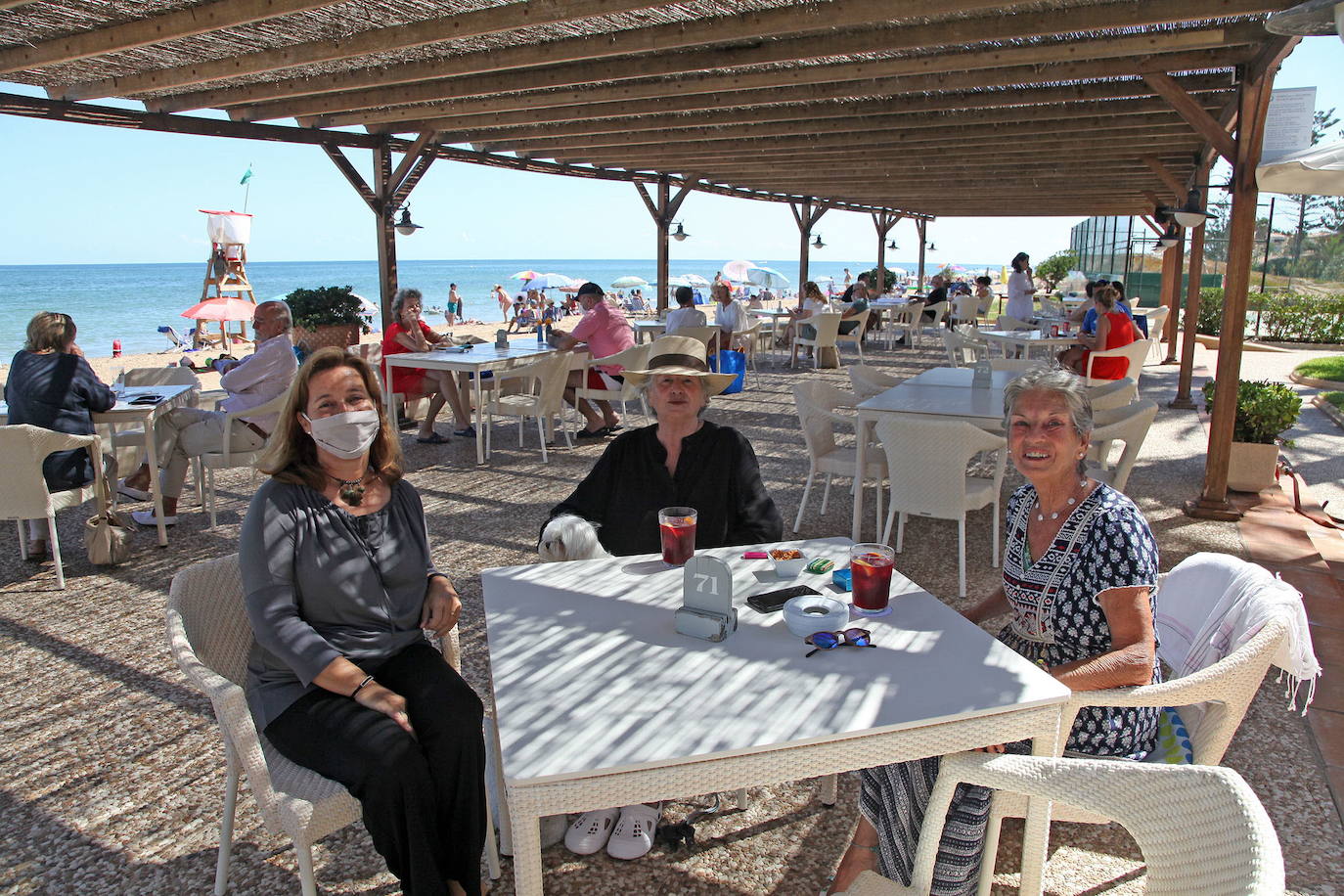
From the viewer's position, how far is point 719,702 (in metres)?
1.42

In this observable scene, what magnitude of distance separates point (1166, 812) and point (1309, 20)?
3128mm

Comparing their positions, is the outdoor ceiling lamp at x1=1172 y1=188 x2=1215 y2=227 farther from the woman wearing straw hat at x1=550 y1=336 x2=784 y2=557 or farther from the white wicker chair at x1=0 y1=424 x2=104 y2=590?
the white wicker chair at x1=0 y1=424 x2=104 y2=590

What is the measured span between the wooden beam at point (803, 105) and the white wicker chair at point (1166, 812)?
19.7 ft

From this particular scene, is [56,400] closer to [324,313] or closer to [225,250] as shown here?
[324,313]

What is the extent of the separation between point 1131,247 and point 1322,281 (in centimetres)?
633

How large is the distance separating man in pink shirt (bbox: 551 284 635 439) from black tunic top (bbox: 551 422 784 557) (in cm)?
469

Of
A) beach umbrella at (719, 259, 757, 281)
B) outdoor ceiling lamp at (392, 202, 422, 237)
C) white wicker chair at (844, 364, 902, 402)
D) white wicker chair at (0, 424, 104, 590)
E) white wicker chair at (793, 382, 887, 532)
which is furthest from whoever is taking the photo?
beach umbrella at (719, 259, 757, 281)

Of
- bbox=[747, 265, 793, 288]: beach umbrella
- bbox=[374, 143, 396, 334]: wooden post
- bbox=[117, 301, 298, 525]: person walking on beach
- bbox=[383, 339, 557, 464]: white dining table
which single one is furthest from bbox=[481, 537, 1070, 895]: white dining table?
bbox=[747, 265, 793, 288]: beach umbrella

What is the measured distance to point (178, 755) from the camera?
2.54 meters

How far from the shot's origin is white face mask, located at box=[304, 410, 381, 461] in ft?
6.67

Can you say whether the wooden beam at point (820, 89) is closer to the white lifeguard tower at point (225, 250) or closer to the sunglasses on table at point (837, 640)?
the sunglasses on table at point (837, 640)

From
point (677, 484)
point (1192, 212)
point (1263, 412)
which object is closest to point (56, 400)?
point (677, 484)

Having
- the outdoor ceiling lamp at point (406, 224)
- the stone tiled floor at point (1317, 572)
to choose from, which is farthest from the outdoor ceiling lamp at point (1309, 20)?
the outdoor ceiling lamp at point (406, 224)

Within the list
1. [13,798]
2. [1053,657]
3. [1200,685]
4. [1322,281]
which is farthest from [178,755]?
[1322,281]
